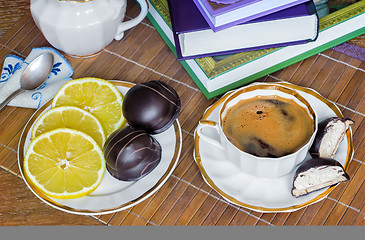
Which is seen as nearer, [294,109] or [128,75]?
[294,109]

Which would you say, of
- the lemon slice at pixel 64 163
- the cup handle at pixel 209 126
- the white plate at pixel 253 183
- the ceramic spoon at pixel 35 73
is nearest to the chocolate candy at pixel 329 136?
the white plate at pixel 253 183

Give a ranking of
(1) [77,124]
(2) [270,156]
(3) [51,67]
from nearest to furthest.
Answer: (2) [270,156], (1) [77,124], (3) [51,67]

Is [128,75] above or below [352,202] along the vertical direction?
above

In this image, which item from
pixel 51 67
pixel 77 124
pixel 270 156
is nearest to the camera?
pixel 270 156

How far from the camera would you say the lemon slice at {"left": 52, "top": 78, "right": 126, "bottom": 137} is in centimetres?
97

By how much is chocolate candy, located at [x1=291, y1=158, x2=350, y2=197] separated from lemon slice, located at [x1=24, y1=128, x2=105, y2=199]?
1.11 ft

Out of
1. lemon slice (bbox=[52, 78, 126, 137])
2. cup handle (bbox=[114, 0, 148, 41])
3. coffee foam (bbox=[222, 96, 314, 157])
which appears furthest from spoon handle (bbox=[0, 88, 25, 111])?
coffee foam (bbox=[222, 96, 314, 157])

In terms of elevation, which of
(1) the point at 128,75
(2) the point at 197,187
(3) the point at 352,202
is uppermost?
(1) the point at 128,75

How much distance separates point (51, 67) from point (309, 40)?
533mm

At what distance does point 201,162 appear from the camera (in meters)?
0.92

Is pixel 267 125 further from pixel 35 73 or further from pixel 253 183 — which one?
pixel 35 73

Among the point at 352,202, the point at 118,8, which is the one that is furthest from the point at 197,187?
the point at 118,8

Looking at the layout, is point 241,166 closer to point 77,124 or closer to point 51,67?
point 77,124

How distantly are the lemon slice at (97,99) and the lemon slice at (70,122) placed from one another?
0.02 metres
